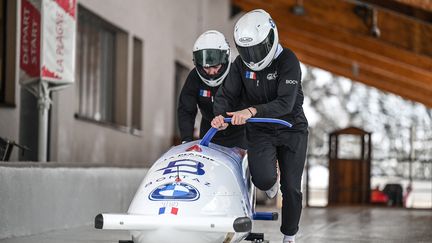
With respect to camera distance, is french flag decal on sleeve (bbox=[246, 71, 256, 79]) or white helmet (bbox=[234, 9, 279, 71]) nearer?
white helmet (bbox=[234, 9, 279, 71])

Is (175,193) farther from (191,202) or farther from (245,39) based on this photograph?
(245,39)

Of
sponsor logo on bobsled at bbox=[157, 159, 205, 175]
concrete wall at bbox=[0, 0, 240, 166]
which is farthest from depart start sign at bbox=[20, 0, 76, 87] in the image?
sponsor logo on bobsled at bbox=[157, 159, 205, 175]

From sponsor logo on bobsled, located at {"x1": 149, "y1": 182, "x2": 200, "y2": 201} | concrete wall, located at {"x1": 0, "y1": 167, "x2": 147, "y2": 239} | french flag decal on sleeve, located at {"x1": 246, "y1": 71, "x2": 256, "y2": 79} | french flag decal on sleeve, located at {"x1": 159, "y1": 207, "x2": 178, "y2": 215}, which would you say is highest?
french flag decal on sleeve, located at {"x1": 246, "y1": 71, "x2": 256, "y2": 79}

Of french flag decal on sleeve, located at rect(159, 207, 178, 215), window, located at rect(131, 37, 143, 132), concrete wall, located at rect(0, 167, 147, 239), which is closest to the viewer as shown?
french flag decal on sleeve, located at rect(159, 207, 178, 215)

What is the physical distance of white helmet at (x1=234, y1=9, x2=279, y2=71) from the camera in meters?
5.06

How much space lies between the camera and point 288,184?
5.30m

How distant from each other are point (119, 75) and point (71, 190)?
5587mm

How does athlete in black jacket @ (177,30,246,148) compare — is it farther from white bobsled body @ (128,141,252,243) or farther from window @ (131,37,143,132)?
window @ (131,37,143,132)

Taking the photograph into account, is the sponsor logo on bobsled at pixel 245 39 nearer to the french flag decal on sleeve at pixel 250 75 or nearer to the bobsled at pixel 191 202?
the french flag decal on sleeve at pixel 250 75

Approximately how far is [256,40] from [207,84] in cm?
96

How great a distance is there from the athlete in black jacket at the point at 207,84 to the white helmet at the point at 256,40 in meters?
0.54

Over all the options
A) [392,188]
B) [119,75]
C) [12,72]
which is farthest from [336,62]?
[12,72]

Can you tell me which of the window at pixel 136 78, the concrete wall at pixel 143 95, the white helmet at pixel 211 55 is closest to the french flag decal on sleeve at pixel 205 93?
the white helmet at pixel 211 55

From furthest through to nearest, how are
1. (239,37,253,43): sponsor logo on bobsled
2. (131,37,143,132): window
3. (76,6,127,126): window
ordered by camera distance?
1. (131,37,143,132): window
2. (76,6,127,126): window
3. (239,37,253,43): sponsor logo on bobsled
